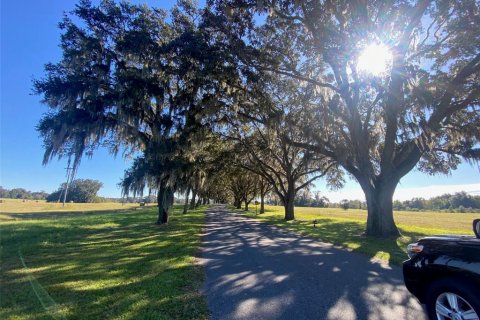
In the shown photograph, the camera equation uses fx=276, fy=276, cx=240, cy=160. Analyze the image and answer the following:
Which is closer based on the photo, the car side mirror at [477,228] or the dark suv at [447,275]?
the dark suv at [447,275]

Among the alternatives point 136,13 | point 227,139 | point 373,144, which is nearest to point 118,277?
point 136,13

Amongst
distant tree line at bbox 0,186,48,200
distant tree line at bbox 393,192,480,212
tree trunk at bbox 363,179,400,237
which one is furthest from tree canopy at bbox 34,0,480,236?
distant tree line at bbox 0,186,48,200

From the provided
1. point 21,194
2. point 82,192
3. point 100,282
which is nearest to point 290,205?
point 100,282

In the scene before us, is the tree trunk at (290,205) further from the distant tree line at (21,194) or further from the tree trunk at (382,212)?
the distant tree line at (21,194)

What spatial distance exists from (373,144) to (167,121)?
13060 millimetres

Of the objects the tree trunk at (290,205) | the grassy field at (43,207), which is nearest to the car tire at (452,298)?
the tree trunk at (290,205)

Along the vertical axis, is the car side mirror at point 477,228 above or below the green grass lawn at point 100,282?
above

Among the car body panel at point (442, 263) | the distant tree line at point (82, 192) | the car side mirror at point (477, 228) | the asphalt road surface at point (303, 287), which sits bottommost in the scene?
the asphalt road surface at point (303, 287)

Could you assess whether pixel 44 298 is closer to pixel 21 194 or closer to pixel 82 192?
pixel 82 192

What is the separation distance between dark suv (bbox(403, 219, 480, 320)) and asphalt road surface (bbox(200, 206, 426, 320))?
670 millimetres

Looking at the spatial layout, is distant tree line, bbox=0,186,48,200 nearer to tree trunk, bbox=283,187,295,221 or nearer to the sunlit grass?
the sunlit grass

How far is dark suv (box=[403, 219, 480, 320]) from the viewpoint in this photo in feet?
10.3

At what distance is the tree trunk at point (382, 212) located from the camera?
13.4m

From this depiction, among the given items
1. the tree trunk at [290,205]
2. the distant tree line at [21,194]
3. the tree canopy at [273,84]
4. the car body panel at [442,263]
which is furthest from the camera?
the distant tree line at [21,194]
